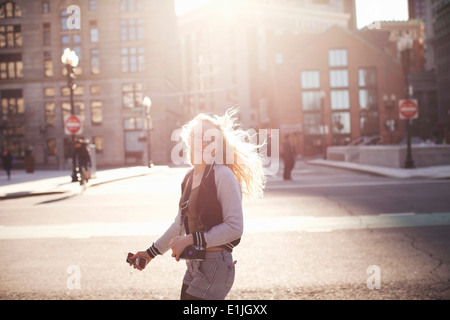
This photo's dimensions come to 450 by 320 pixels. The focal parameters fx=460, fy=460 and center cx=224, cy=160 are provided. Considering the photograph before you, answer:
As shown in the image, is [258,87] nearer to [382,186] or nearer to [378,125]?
[378,125]

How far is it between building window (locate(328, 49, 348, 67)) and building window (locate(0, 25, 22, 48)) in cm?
6285

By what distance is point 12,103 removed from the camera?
474 centimetres

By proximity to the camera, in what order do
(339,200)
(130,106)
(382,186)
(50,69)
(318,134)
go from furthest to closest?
(318,134) < (382,186) < (339,200) < (130,106) < (50,69)

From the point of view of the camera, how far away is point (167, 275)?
19.5 feet

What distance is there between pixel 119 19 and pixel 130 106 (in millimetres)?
1086

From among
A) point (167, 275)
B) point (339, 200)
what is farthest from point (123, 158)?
point (339, 200)

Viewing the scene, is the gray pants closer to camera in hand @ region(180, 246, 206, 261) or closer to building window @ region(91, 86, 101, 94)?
camera in hand @ region(180, 246, 206, 261)

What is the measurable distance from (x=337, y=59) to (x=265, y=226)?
5836 cm

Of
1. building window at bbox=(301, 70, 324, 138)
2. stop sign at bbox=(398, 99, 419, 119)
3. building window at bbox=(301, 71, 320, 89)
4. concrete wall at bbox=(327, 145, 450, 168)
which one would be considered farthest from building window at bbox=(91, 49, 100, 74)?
building window at bbox=(301, 71, 320, 89)

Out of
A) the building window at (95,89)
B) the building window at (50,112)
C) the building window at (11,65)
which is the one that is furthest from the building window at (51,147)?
the building window at (11,65)

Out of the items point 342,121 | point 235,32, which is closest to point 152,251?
point 342,121

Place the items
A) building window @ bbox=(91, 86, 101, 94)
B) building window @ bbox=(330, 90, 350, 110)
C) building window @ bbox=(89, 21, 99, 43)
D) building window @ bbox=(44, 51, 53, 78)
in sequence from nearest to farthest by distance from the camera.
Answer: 1. building window @ bbox=(89, 21, 99, 43)
2. building window @ bbox=(44, 51, 53, 78)
3. building window @ bbox=(91, 86, 101, 94)
4. building window @ bbox=(330, 90, 350, 110)

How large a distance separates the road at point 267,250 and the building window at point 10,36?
1.64 meters

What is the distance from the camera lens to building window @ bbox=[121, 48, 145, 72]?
4.44 m
